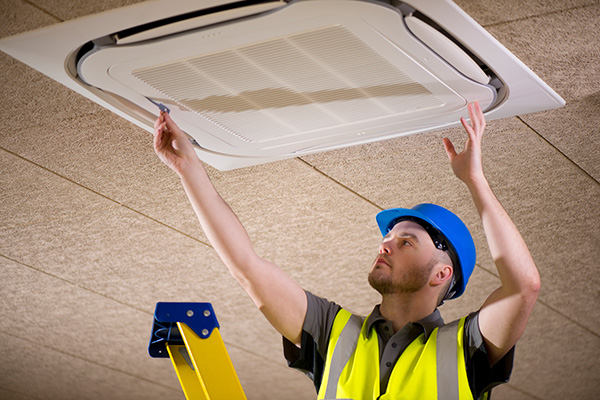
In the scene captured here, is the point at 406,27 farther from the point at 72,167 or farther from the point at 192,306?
the point at 72,167

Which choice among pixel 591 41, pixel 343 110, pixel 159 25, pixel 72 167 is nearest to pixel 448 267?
pixel 343 110

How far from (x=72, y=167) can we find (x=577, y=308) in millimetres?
2624

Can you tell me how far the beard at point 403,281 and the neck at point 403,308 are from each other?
2cm

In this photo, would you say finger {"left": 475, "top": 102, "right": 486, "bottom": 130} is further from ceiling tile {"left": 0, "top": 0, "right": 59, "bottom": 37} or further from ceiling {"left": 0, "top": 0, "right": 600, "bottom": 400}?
ceiling tile {"left": 0, "top": 0, "right": 59, "bottom": 37}

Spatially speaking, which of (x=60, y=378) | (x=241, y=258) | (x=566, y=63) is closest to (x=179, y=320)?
(x=241, y=258)

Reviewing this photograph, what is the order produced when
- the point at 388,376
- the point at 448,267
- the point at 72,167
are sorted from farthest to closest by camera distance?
the point at 72,167 → the point at 448,267 → the point at 388,376

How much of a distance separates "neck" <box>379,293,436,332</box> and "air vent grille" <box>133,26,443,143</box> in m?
0.52

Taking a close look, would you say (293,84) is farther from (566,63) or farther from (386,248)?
(566,63)

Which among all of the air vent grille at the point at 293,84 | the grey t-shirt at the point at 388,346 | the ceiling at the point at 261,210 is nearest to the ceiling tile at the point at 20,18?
the ceiling at the point at 261,210

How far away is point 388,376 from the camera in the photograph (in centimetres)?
185

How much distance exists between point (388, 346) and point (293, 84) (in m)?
0.75

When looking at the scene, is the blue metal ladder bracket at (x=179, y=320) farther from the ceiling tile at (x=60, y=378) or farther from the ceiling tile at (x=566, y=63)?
the ceiling tile at (x=60, y=378)

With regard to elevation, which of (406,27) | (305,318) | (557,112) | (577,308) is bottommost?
(577,308)

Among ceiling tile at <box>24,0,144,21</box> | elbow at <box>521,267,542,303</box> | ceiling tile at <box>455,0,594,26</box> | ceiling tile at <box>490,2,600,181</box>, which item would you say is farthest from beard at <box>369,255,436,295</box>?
ceiling tile at <box>24,0,144,21</box>
